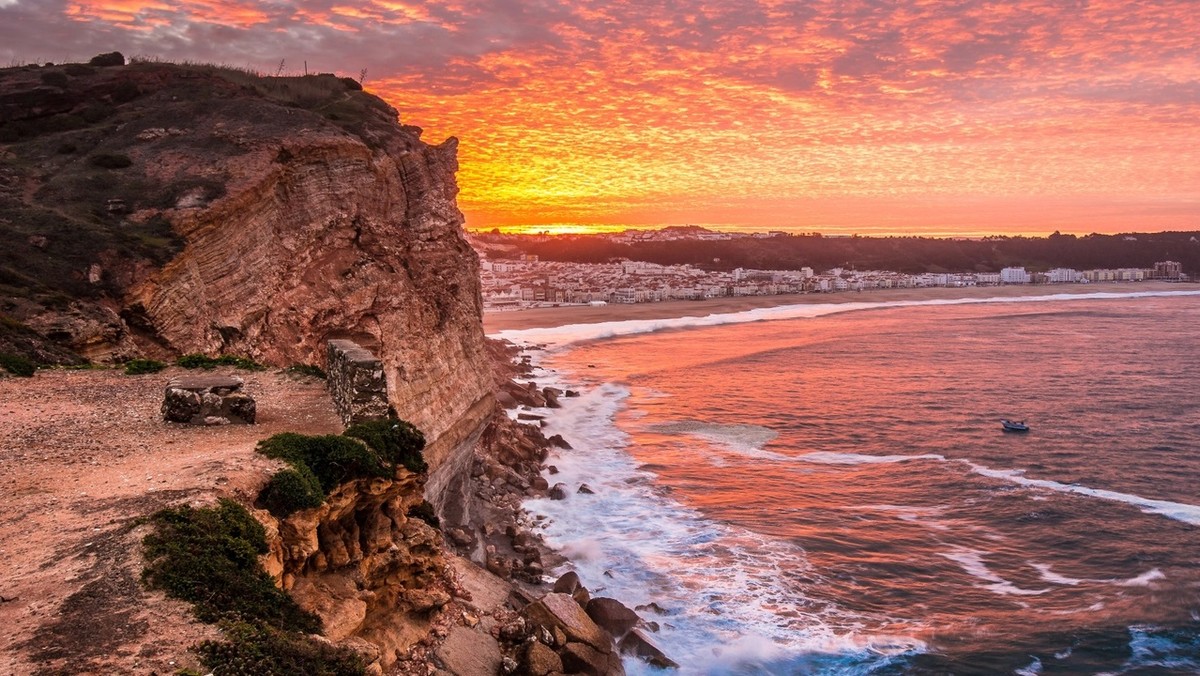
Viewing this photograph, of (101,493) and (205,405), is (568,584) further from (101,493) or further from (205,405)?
(101,493)

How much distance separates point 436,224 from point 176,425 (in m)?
15.1

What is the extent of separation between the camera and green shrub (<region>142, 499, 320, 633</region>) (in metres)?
6.39

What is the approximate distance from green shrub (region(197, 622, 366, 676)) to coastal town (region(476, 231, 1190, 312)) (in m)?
98.9

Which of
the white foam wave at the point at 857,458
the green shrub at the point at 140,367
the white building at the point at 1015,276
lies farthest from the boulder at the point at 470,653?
the white building at the point at 1015,276

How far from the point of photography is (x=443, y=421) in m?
22.6

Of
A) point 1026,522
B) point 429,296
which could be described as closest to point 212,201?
point 429,296

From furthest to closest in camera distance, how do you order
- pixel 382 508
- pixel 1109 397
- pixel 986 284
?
1. pixel 986 284
2. pixel 1109 397
3. pixel 382 508

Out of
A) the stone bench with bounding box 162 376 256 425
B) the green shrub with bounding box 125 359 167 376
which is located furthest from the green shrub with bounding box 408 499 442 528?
the green shrub with bounding box 125 359 167 376

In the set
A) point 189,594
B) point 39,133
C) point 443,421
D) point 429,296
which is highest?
point 39,133

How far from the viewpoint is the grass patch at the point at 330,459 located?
8.43 meters

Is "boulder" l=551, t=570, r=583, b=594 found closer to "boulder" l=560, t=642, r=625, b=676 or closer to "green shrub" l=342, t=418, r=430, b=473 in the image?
"boulder" l=560, t=642, r=625, b=676

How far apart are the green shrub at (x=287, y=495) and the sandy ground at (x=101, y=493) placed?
7.3 inches

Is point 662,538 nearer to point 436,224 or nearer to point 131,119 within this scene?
point 436,224

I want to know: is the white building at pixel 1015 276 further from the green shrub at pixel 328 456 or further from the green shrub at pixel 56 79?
the green shrub at pixel 328 456
